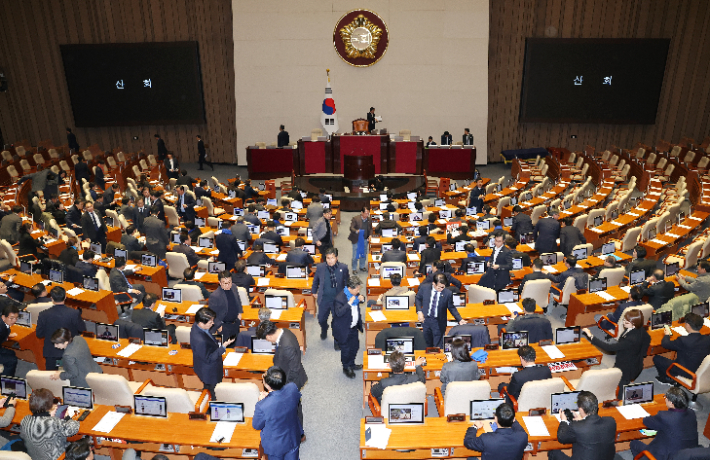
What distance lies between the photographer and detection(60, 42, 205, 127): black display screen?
2252 cm

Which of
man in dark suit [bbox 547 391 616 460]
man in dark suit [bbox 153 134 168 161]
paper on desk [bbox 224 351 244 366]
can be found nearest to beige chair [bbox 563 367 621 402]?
man in dark suit [bbox 547 391 616 460]

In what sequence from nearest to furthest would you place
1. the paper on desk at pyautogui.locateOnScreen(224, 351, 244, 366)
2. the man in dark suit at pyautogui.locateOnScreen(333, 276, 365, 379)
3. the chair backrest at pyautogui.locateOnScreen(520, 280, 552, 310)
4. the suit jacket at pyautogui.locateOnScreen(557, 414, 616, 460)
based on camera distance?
1. the suit jacket at pyautogui.locateOnScreen(557, 414, 616, 460)
2. the paper on desk at pyautogui.locateOnScreen(224, 351, 244, 366)
3. the man in dark suit at pyautogui.locateOnScreen(333, 276, 365, 379)
4. the chair backrest at pyautogui.locateOnScreen(520, 280, 552, 310)

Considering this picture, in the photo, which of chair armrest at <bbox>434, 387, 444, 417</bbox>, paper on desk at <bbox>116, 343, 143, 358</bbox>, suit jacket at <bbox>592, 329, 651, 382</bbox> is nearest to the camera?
chair armrest at <bbox>434, 387, 444, 417</bbox>

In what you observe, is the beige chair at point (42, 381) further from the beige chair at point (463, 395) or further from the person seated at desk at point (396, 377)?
the beige chair at point (463, 395)

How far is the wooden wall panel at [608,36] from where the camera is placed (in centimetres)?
2234

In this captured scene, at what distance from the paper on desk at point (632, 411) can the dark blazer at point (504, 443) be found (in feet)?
5.75

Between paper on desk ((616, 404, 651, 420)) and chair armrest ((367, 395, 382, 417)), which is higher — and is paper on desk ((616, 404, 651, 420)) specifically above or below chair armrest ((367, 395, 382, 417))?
above

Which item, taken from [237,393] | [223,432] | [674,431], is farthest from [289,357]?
[674,431]

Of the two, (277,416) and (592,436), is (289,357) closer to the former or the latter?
(277,416)

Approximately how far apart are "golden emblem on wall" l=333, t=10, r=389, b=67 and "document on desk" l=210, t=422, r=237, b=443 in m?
19.3

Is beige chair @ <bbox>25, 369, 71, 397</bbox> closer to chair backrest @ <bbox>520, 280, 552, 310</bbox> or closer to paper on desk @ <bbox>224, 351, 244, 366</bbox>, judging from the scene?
paper on desk @ <bbox>224, 351, 244, 366</bbox>

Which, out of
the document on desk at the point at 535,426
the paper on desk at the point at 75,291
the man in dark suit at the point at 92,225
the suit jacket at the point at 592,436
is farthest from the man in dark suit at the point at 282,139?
the suit jacket at the point at 592,436

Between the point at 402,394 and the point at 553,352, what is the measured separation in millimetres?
2634

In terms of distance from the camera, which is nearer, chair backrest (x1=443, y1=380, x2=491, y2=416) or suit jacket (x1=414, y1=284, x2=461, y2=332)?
chair backrest (x1=443, y1=380, x2=491, y2=416)
